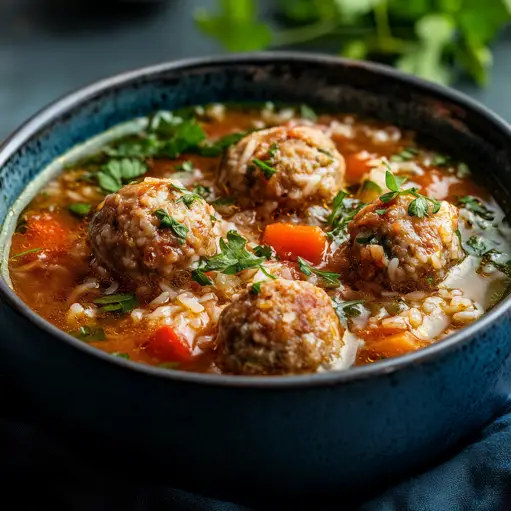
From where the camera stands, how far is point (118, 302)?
16.5 feet

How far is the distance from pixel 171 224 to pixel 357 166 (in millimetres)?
1841

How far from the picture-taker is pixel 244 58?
683 cm

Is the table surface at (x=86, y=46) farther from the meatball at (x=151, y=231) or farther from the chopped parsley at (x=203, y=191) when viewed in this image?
the meatball at (x=151, y=231)

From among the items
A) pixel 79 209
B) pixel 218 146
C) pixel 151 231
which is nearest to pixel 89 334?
pixel 151 231

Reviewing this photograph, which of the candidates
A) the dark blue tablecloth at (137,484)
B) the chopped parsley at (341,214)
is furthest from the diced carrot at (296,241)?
the dark blue tablecloth at (137,484)

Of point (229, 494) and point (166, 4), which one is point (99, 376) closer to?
point (229, 494)

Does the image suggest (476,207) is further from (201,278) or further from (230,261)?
(201,278)

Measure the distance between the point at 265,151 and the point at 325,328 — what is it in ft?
5.12

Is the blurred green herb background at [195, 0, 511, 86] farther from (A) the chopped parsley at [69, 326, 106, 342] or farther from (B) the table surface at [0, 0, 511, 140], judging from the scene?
(A) the chopped parsley at [69, 326, 106, 342]

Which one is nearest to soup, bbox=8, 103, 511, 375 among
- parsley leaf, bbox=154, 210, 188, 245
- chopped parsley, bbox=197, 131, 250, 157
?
parsley leaf, bbox=154, 210, 188, 245

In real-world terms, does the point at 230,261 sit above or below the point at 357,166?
below

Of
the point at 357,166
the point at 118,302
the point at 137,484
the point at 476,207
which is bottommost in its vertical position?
the point at 137,484

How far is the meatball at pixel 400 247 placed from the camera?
494 cm

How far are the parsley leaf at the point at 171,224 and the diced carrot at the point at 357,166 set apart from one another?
1.59 metres
